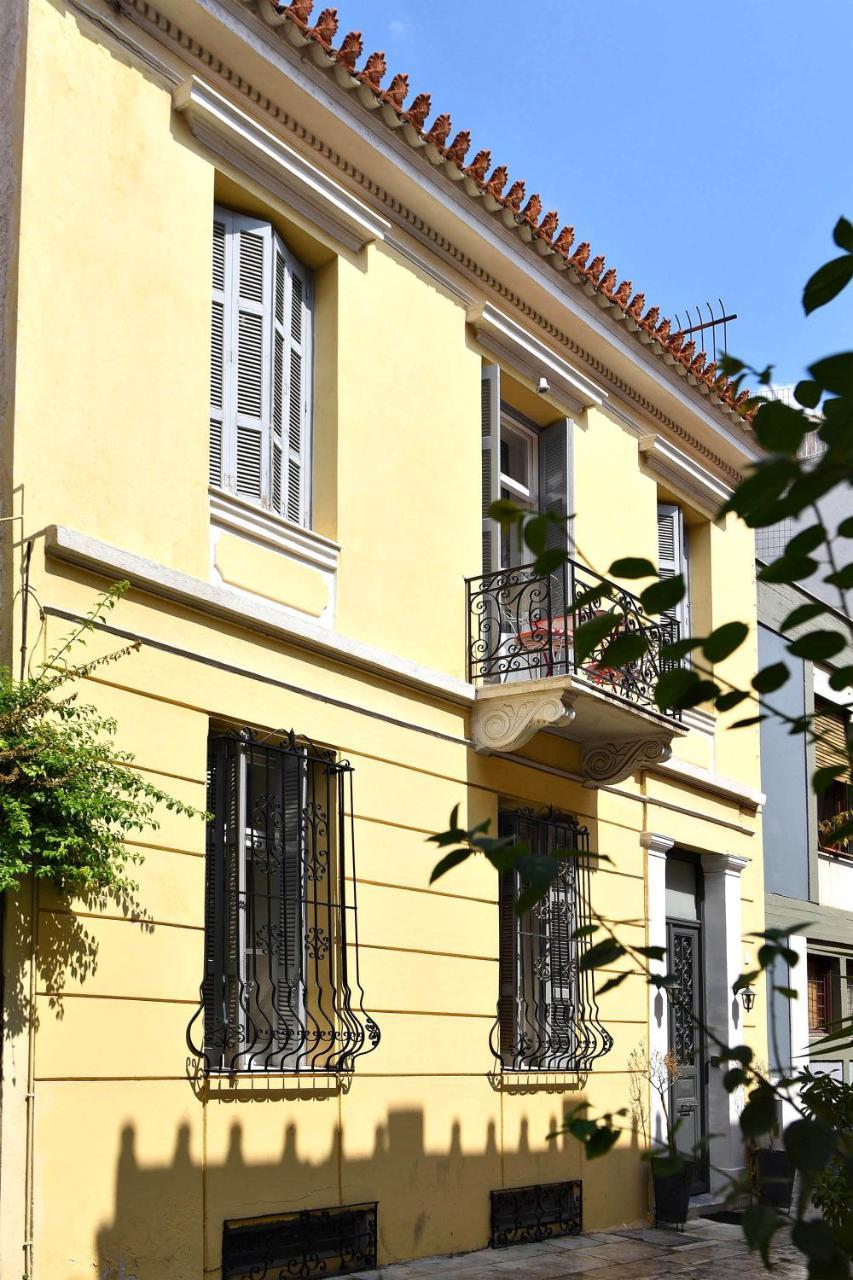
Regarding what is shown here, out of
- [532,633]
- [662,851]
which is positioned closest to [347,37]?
[532,633]

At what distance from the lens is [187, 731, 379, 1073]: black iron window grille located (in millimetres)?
8555

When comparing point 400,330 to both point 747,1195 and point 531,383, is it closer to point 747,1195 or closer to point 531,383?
point 531,383

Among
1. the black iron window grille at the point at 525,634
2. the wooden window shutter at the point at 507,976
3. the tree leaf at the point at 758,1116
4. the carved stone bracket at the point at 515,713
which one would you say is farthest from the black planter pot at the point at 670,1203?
the tree leaf at the point at 758,1116

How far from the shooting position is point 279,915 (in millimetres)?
9023

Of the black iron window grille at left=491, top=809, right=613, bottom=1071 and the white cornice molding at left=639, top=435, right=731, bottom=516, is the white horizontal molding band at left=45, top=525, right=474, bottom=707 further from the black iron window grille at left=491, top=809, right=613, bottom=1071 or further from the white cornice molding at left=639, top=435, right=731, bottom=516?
the white cornice molding at left=639, top=435, right=731, bottom=516

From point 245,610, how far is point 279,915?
177cm

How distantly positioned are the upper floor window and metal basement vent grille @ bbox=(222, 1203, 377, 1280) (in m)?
4.06

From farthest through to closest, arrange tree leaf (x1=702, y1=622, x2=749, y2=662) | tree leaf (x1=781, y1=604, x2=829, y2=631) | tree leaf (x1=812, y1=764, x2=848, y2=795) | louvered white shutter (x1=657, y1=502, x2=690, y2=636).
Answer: louvered white shutter (x1=657, y1=502, x2=690, y2=636)
tree leaf (x1=812, y1=764, x2=848, y2=795)
tree leaf (x1=781, y1=604, x2=829, y2=631)
tree leaf (x1=702, y1=622, x2=749, y2=662)

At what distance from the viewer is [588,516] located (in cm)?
1299

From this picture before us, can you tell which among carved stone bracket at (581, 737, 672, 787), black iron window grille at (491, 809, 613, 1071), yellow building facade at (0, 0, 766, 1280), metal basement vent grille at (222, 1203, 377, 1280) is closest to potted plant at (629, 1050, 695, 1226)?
yellow building facade at (0, 0, 766, 1280)

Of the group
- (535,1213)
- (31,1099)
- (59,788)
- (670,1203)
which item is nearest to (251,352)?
(59,788)

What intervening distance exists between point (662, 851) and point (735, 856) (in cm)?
164

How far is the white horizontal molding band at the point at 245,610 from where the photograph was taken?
25.3 ft

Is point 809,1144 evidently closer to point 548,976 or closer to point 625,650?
point 625,650
